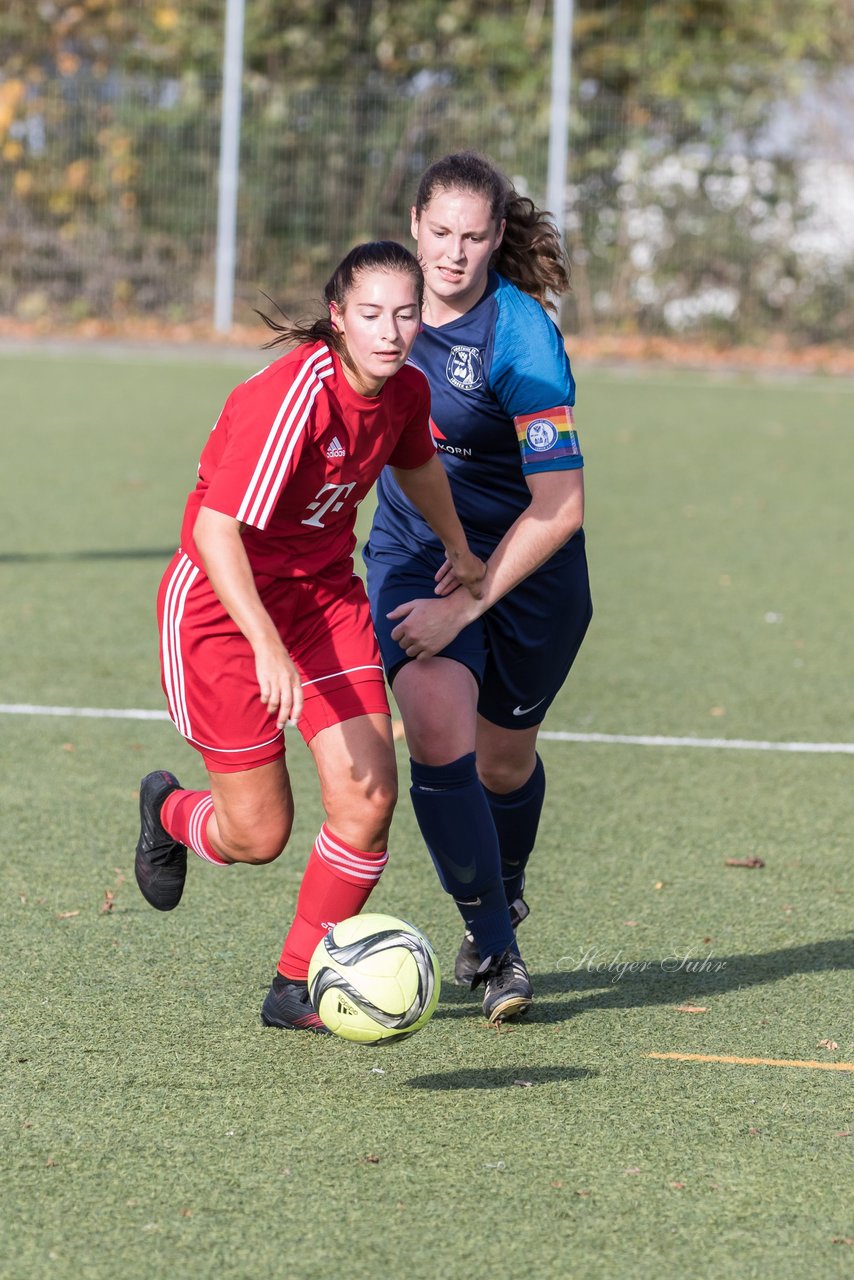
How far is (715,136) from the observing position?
71.6 feet

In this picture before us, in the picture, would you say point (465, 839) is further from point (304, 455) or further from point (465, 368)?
point (465, 368)

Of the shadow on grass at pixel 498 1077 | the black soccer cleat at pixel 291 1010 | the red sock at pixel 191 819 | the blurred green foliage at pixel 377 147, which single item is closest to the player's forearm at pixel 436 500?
the red sock at pixel 191 819

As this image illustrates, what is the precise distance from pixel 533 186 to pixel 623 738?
16.0 metres

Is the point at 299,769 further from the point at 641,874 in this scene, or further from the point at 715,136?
the point at 715,136

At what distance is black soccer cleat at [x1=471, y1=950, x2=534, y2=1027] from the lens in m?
3.92

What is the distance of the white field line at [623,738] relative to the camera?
256 inches

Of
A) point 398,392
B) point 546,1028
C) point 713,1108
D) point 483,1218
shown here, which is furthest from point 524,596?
point 483,1218

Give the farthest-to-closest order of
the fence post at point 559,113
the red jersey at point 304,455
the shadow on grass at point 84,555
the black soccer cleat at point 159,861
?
the fence post at point 559,113, the shadow on grass at point 84,555, the black soccer cleat at point 159,861, the red jersey at point 304,455

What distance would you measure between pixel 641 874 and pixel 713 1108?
5.29 feet

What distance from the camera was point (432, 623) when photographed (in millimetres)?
3982

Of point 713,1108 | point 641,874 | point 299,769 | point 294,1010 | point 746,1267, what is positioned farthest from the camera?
point 299,769

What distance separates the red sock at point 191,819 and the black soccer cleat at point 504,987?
0.67 metres

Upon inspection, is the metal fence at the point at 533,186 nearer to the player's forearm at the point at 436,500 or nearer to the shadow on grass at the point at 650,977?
the shadow on grass at the point at 650,977

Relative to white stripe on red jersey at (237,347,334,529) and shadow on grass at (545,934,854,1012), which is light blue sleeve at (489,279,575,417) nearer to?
white stripe on red jersey at (237,347,334,529)
